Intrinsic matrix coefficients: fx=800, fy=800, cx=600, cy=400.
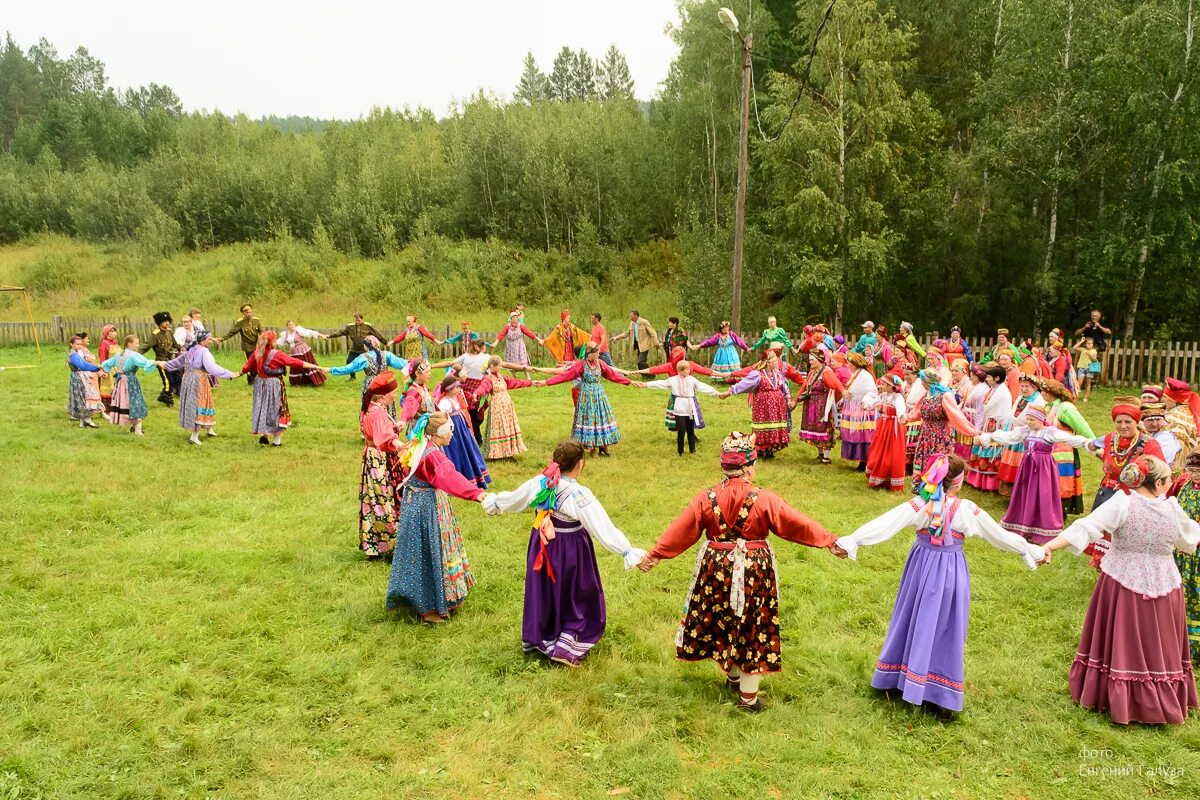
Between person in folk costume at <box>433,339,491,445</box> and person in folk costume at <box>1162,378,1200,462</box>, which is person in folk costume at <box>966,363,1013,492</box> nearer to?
person in folk costume at <box>1162,378,1200,462</box>

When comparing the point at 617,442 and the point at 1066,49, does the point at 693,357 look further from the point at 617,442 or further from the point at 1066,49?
the point at 1066,49

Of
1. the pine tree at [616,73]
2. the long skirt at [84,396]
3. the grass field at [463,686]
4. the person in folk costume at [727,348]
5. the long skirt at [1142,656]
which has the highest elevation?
the pine tree at [616,73]

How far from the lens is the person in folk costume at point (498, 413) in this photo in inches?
482

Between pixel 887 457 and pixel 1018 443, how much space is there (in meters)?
1.87

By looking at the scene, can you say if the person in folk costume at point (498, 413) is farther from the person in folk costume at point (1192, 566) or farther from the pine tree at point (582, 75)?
the pine tree at point (582, 75)

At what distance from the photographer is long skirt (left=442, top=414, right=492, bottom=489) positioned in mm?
10680

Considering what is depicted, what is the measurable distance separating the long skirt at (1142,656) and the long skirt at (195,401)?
42.9ft

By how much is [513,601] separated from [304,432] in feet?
28.2

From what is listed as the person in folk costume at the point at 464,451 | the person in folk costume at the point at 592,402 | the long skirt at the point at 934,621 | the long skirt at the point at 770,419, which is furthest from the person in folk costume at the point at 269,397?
the long skirt at the point at 934,621

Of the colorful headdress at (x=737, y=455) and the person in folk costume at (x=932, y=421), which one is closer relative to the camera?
the colorful headdress at (x=737, y=455)

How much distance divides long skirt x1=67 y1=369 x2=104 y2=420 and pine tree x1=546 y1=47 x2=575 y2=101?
53521 mm

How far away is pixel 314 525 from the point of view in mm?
9484

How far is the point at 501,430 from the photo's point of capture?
1259cm

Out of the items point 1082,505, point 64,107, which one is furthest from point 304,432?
point 64,107
